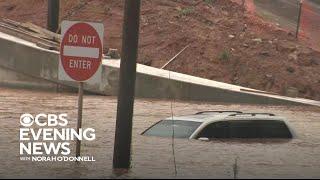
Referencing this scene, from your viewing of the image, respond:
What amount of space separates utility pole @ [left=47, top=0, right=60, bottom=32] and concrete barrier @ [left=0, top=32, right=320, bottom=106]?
361 cm

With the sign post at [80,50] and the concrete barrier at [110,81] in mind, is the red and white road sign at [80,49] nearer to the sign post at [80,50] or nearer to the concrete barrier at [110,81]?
the sign post at [80,50]

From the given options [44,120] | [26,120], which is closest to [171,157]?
[44,120]

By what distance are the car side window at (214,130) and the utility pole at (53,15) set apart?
22.0 m

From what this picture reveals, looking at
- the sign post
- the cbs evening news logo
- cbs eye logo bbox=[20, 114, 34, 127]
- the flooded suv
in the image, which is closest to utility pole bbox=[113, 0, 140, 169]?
the sign post

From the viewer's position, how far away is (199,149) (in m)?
15.5

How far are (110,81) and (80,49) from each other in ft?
62.9

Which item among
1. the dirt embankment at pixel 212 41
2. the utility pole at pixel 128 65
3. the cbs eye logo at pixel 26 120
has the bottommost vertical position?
the cbs eye logo at pixel 26 120

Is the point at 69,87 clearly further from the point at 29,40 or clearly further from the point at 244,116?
the point at 244,116

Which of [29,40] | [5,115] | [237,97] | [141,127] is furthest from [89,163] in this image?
[29,40]

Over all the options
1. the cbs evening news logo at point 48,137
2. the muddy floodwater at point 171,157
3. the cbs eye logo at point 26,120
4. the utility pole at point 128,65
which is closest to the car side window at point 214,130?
the muddy floodwater at point 171,157

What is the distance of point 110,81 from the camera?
31.2 m

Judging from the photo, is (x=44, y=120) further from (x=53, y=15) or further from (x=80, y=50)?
(x=53, y=15)

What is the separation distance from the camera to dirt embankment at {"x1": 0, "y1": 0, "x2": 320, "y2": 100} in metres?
36.2

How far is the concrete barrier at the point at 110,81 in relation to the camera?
30641 mm
